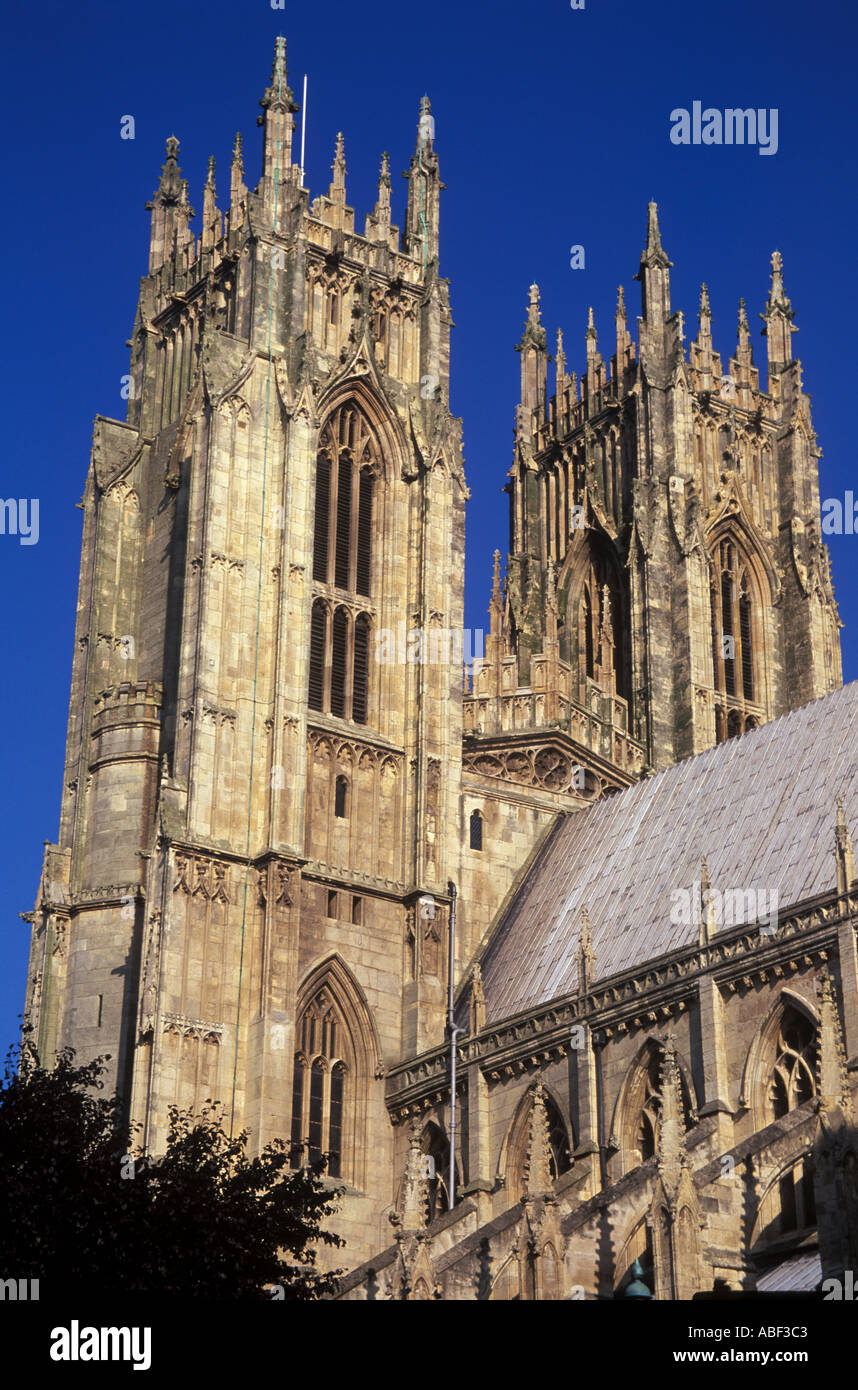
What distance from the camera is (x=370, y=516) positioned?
54688 millimetres

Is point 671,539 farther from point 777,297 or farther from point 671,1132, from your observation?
point 671,1132

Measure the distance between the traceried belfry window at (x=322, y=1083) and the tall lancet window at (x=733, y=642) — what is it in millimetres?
22605

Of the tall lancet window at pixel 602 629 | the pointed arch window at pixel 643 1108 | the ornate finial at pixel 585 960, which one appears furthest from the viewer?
the tall lancet window at pixel 602 629

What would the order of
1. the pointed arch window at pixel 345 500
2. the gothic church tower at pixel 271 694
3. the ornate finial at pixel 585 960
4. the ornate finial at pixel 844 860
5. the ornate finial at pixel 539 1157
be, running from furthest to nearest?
the pointed arch window at pixel 345 500 → the gothic church tower at pixel 271 694 → the ornate finial at pixel 585 960 → the ornate finial at pixel 844 860 → the ornate finial at pixel 539 1157

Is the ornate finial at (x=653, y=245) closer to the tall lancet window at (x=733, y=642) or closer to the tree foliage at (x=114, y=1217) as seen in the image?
the tall lancet window at (x=733, y=642)

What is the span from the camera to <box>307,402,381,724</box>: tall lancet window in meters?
52.1

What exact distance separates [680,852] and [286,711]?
9145mm

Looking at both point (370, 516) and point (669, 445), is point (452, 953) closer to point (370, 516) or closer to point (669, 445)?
point (370, 516)

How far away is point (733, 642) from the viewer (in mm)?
70688

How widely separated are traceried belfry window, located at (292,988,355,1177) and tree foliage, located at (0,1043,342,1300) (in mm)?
11654

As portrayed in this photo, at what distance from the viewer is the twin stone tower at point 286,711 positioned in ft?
156

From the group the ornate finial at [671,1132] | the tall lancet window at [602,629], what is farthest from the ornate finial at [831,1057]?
the tall lancet window at [602,629]

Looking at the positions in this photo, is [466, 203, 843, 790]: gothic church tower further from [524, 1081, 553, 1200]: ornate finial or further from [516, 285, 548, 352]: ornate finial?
[524, 1081, 553, 1200]: ornate finial
